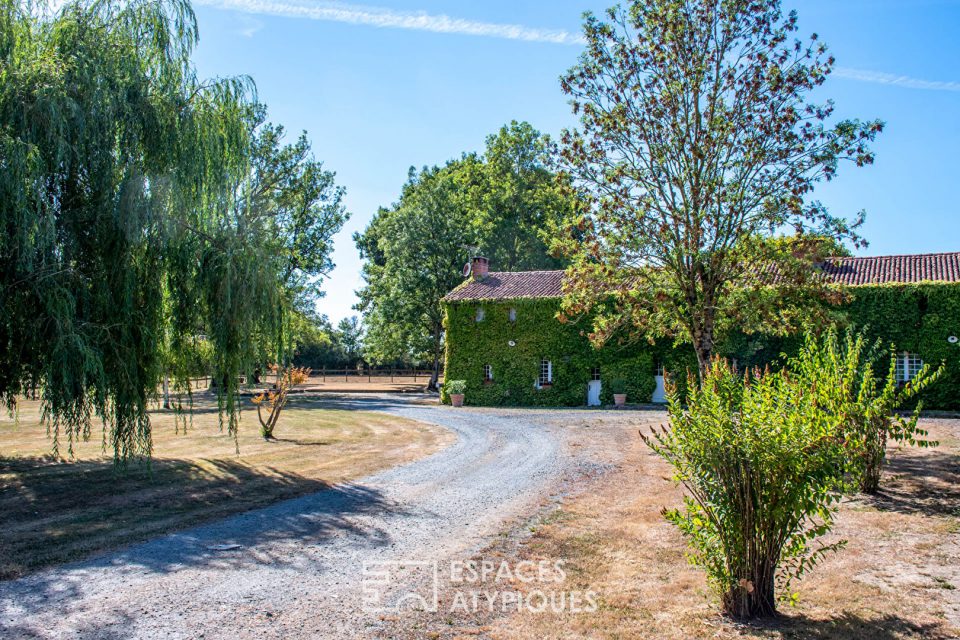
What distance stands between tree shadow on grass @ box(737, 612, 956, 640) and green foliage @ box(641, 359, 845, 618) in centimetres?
18

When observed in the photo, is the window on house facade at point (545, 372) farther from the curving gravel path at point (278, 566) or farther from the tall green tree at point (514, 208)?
the curving gravel path at point (278, 566)

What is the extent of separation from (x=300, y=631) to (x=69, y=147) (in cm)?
792

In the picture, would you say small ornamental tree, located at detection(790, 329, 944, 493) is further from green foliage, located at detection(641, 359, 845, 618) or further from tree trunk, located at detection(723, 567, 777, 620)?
tree trunk, located at detection(723, 567, 777, 620)

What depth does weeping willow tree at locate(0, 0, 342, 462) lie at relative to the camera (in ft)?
29.3

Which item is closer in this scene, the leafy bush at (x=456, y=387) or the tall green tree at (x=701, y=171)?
the tall green tree at (x=701, y=171)

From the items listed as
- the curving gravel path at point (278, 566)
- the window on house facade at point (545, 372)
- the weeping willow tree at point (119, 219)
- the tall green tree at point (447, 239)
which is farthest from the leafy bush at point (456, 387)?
the weeping willow tree at point (119, 219)

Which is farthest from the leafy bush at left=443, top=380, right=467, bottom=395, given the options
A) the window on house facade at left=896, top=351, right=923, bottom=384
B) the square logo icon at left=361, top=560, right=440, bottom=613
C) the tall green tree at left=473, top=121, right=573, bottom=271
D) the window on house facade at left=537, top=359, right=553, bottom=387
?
the square logo icon at left=361, top=560, right=440, bottom=613

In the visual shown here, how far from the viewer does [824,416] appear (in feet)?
15.4

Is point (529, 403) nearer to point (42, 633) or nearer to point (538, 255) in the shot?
point (538, 255)

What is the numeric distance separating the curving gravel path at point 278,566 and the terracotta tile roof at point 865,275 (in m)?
17.2

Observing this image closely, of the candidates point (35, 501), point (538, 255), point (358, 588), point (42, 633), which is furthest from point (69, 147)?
point (538, 255)

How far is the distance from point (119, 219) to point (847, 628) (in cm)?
1013

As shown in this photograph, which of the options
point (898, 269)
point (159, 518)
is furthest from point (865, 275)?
point (159, 518)

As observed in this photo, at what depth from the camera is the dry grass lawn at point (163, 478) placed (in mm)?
7547
